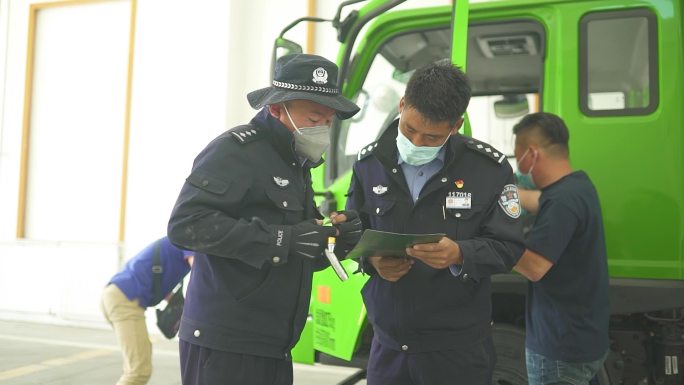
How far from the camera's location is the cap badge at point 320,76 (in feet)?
5.39

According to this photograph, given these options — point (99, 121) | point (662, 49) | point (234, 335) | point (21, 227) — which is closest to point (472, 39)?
point (662, 49)

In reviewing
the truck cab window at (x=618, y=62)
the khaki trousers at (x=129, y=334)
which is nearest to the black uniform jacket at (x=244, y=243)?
the truck cab window at (x=618, y=62)

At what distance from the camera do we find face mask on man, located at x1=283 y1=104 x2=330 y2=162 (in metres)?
1.68

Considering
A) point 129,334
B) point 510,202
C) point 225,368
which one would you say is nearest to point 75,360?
point 129,334

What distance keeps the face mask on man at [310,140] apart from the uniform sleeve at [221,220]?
0.21 meters

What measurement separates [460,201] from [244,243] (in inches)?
26.8

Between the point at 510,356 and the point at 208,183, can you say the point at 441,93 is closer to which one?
the point at 208,183

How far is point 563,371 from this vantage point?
214 cm

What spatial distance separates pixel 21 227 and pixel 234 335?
22.6ft

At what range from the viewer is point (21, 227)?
23.9 ft

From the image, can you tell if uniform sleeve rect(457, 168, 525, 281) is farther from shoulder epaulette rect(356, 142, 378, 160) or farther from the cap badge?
the cap badge

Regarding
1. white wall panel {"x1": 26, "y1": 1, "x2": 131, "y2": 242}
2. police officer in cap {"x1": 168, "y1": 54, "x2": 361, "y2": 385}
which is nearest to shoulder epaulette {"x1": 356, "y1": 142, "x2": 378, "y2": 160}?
police officer in cap {"x1": 168, "y1": 54, "x2": 361, "y2": 385}

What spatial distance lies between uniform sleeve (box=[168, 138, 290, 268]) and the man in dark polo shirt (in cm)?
103

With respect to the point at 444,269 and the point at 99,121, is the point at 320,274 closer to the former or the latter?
the point at 444,269
